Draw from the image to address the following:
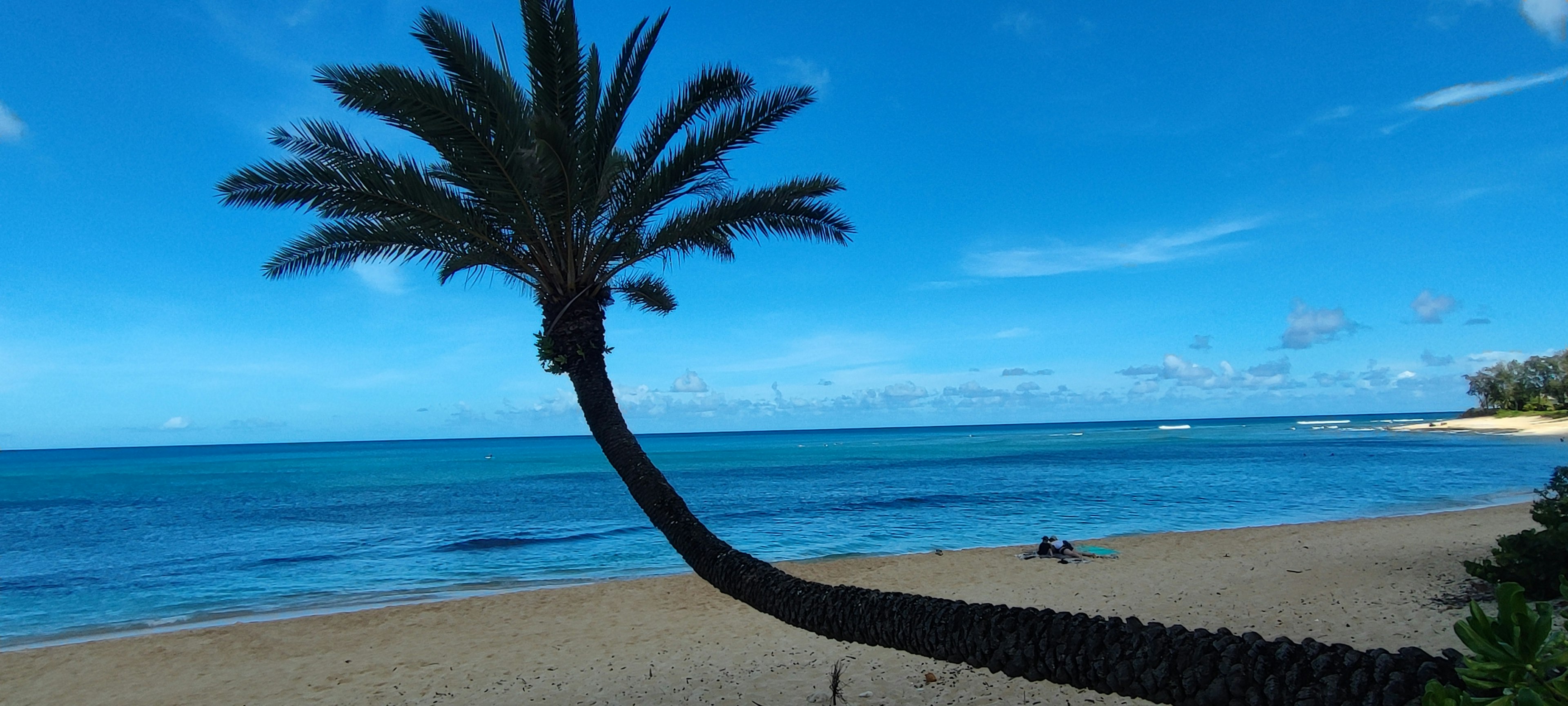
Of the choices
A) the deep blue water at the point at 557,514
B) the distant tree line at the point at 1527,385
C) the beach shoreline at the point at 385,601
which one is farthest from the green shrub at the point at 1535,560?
the distant tree line at the point at 1527,385

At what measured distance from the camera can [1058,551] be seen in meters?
17.5

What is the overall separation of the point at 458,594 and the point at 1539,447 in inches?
2884

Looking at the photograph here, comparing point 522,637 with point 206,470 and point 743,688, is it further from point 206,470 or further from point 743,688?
point 206,470

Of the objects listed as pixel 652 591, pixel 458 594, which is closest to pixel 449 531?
pixel 458 594

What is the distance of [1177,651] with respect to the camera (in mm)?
3777

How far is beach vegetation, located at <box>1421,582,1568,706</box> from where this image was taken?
6.55 feet

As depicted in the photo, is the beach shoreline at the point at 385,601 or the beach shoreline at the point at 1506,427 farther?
the beach shoreline at the point at 1506,427

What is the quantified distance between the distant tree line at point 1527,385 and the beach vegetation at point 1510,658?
10965 cm

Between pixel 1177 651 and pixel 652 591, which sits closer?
pixel 1177 651

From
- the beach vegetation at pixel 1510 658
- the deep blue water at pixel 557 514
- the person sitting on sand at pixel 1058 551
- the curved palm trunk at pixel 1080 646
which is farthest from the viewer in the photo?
the deep blue water at pixel 557 514

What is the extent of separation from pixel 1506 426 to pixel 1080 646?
107 m

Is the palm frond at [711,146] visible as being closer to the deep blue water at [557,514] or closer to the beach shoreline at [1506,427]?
the deep blue water at [557,514]

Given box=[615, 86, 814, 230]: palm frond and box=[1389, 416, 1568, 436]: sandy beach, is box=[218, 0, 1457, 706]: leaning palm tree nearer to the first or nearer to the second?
box=[615, 86, 814, 230]: palm frond

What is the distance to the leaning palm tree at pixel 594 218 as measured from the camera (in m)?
4.27
